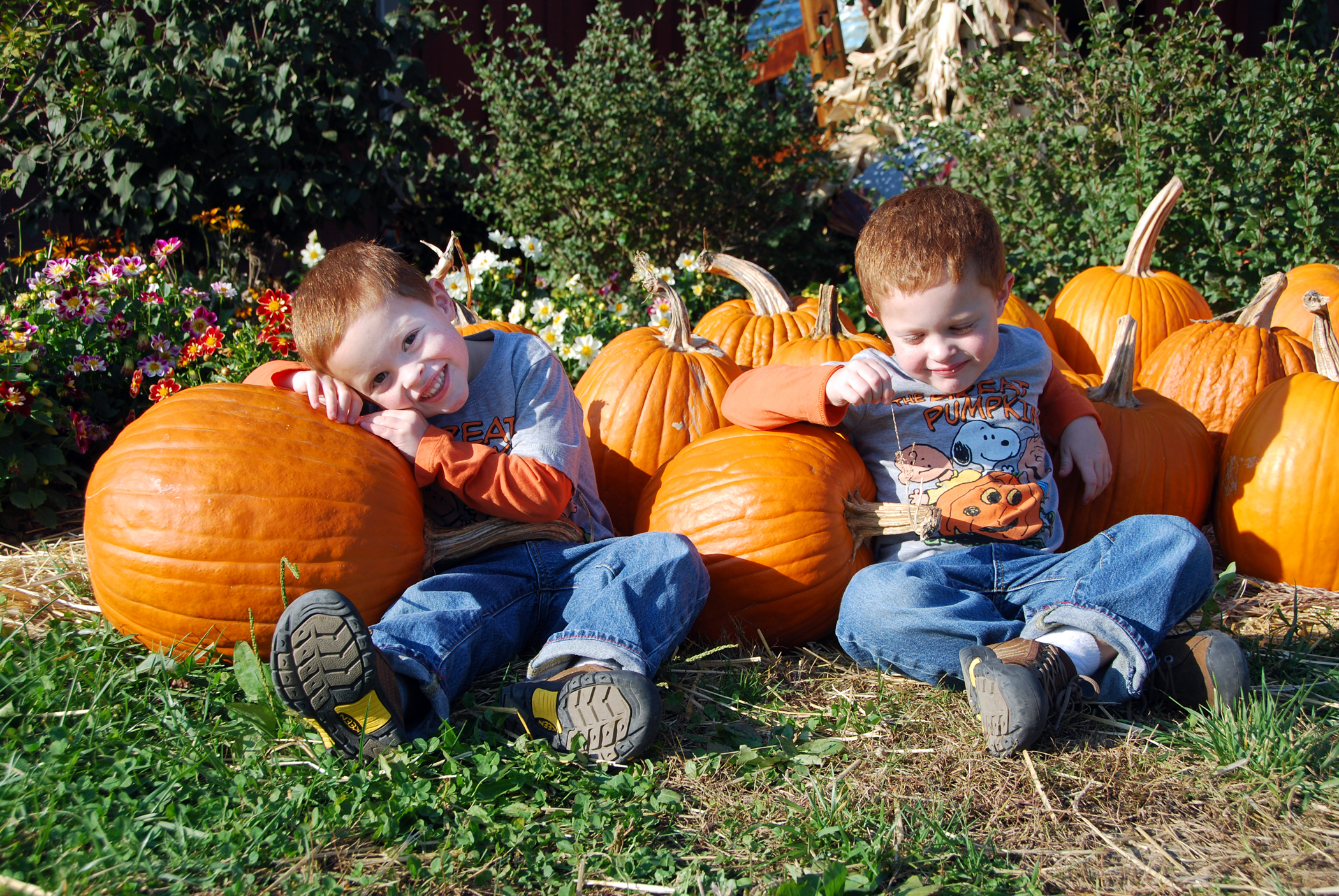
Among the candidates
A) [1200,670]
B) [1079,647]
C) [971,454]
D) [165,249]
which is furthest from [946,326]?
[165,249]

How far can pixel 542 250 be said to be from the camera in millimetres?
5297

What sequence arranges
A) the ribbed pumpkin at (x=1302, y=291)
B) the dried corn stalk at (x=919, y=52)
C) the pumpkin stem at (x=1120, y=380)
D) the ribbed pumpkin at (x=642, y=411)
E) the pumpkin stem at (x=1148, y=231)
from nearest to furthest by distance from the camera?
the pumpkin stem at (x=1120, y=380) < the ribbed pumpkin at (x=642, y=411) < the pumpkin stem at (x=1148, y=231) < the ribbed pumpkin at (x=1302, y=291) < the dried corn stalk at (x=919, y=52)

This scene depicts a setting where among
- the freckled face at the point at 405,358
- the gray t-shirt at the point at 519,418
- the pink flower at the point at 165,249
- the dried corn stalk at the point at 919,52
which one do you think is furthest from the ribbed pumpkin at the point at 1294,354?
the pink flower at the point at 165,249

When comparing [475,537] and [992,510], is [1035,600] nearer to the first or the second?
[992,510]

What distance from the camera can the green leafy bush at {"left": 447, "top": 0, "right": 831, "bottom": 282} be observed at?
16.6ft

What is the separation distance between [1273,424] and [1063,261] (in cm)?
184

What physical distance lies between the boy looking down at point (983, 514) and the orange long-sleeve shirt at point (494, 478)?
63cm

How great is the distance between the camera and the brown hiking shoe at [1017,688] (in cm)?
184

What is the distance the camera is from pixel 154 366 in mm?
3596

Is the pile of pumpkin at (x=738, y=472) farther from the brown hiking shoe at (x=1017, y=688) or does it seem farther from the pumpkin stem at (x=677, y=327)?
the brown hiking shoe at (x=1017, y=688)

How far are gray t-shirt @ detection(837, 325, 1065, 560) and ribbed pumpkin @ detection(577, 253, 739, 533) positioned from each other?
0.57m

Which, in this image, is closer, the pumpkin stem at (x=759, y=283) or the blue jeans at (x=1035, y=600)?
the blue jeans at (x=1035, y=600)

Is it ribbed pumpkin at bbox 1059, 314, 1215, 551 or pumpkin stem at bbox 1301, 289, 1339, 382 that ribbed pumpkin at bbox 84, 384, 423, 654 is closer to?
ribbed pumpkin at bbox 1059, 314, 1215, 551

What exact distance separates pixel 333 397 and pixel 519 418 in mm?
462
